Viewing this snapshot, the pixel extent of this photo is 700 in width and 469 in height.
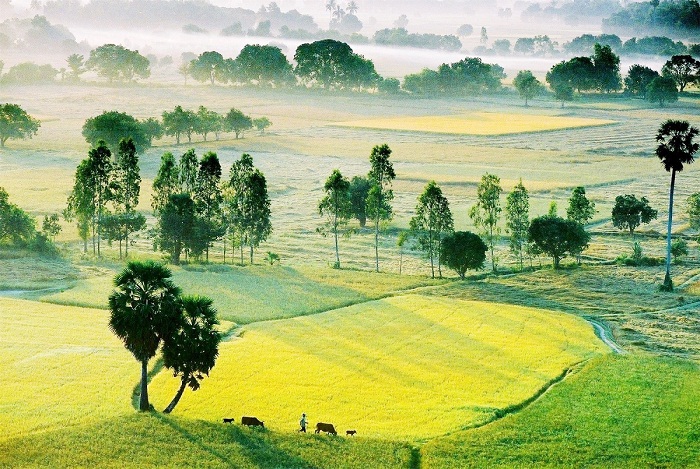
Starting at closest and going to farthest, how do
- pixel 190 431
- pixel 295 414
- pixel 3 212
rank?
pixel 190 431 → pixel 295 414 → pixel 3 212

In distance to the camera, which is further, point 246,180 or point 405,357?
point 246,180

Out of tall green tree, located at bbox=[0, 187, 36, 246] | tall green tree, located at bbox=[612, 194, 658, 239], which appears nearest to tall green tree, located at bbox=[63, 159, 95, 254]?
tall green tree, located at bbox=[0, 187, 36, 246]

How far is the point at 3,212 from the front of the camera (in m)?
98.3

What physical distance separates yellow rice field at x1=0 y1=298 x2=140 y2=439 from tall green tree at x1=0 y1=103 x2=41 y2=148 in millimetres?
100837

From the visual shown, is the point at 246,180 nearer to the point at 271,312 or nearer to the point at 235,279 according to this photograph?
the point at 235,279

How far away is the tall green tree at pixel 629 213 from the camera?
353 ft

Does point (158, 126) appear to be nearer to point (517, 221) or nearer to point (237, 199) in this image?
point (237, 199)

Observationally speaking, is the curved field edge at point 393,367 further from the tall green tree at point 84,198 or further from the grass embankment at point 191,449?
the tall green tree at point 84,198

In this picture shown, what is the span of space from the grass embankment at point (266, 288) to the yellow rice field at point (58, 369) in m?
5.29

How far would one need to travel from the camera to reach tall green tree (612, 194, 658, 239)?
353ft

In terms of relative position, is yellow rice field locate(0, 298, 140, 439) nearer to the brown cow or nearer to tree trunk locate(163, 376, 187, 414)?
tree trunk locate(163, 376, 187, 414)

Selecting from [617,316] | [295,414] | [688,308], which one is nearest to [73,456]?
[295,414]

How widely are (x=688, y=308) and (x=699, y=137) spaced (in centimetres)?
11418

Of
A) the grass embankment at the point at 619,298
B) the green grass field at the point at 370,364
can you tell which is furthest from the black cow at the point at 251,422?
the grass embankment at the point at 619,298
